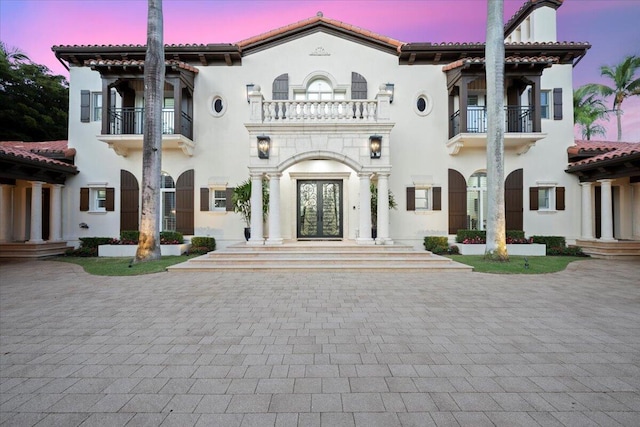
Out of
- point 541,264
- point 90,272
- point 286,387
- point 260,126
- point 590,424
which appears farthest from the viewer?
point 260,126

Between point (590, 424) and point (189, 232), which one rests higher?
point (189, 232)

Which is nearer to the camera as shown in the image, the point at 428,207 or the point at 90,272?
the point at 90,272

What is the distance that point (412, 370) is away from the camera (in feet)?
10.5

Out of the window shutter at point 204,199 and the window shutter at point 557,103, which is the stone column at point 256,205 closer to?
the window shutter at point 204,199

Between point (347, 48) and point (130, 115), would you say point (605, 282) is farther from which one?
point (130, 115)

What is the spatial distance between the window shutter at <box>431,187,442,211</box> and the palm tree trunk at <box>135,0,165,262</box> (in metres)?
11.5

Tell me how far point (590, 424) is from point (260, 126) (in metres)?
11.0

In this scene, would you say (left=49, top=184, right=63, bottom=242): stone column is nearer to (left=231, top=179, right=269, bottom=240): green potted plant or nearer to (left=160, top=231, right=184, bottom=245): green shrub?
(left=160, top=231, right=184, bottom=245): green shrub

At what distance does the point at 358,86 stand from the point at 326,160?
4.06 m

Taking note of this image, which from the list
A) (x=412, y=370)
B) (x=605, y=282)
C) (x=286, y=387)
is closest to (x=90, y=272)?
(x=286, y=387)

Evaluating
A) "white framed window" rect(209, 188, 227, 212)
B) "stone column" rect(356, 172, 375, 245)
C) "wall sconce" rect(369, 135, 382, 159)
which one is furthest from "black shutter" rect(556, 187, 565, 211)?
"white framed window" rect(209, 188, 227, 212)

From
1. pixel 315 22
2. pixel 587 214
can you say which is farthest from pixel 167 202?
pixel 587 214

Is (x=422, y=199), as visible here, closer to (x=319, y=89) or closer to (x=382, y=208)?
(x=382, y=208)

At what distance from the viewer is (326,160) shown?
1302 cm
